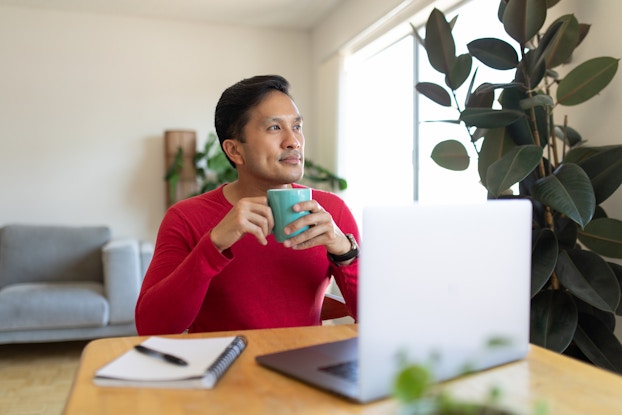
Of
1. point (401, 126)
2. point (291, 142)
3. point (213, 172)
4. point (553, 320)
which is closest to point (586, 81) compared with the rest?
point (553, 320)

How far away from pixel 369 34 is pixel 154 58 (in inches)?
75.7

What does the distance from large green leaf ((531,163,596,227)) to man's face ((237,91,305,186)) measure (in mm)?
694

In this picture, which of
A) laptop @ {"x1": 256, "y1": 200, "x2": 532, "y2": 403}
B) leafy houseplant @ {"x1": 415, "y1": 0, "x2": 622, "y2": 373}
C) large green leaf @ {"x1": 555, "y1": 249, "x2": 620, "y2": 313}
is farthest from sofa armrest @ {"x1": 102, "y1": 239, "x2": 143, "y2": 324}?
laptop @ {"x1": 256, "y1": 200, "x2": 532, "y2": 403}

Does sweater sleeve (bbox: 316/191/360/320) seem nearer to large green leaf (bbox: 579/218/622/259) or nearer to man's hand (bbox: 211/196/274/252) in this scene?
man's hand (bbox: 211/196/274/252)

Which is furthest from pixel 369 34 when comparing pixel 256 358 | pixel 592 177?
pixel 256 358

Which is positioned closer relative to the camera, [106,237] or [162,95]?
[106,237]

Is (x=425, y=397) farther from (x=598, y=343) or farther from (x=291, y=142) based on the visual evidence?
(x=598, y=343)

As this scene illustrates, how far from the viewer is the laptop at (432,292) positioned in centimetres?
68

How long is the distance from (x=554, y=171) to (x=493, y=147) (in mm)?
214

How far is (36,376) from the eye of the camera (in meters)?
3.30

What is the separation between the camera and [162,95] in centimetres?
480

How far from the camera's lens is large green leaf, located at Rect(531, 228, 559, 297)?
5.21ft

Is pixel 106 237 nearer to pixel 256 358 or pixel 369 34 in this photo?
pixel 369 34

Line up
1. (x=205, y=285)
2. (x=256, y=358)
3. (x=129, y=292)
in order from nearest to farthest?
(x=256, y=358) → (x=205, y=285) → (x=129, y=292)
